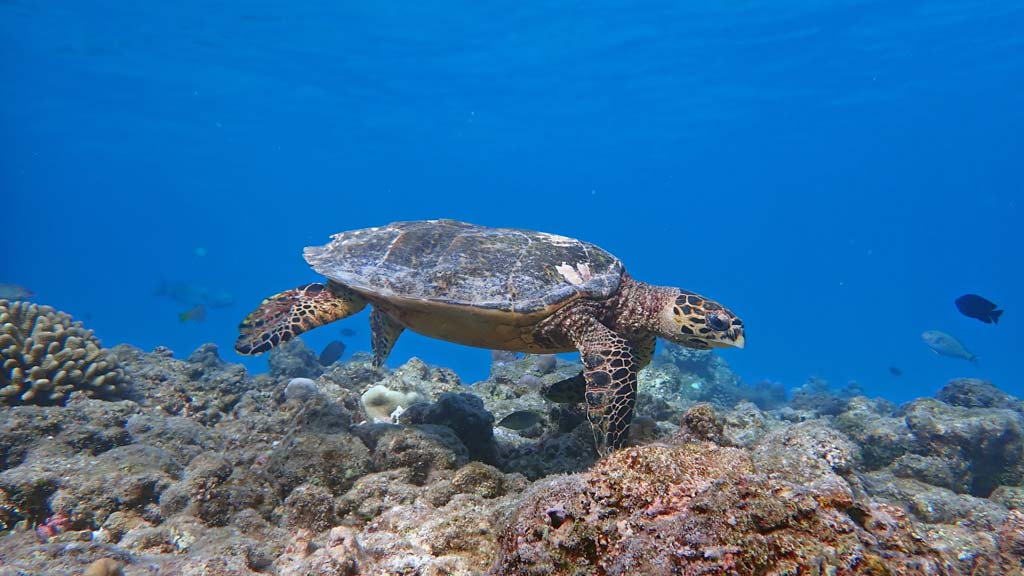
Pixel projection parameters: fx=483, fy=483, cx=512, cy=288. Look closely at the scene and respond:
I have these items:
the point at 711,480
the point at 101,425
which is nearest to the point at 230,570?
the point at 711,480

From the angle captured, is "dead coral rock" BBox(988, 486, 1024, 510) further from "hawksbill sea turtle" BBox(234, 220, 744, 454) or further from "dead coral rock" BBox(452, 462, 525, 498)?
"dead coral rock" BBox(452, 462, 525, 498)

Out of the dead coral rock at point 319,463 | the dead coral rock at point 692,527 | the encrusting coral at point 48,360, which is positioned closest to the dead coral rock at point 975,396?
the dead coral rock at point 692,527

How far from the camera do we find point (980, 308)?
10.8 m

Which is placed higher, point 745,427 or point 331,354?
point 331,354

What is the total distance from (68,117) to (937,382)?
409ft

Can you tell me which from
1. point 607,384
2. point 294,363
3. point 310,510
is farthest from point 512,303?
point 294,363

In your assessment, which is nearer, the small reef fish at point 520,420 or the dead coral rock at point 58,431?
the dead coral rock at point 58,431

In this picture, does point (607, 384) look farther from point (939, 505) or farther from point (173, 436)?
point (173, 436)

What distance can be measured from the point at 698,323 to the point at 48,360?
8.64 m

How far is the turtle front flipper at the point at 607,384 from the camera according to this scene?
457cm

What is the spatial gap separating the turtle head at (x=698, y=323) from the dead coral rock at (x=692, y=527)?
125 inches

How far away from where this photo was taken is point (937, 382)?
81375 millimetres

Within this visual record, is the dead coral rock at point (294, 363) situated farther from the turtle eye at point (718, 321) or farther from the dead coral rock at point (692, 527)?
the dead coral rock at point (692, 527)

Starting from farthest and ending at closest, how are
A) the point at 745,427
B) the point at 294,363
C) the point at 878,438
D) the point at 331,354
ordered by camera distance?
1. the point at 331,354
2. the point at 294,363
3. the point at 878,438
4. the point at 745,427
